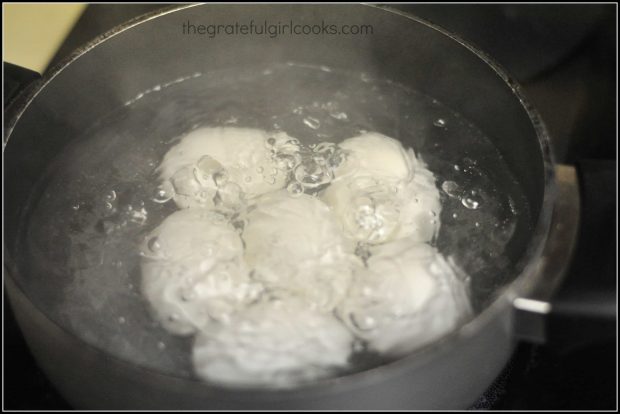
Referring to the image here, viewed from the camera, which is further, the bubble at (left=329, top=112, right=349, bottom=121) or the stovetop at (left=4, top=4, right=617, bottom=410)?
the stovetop at (left=4, top=4, right=617, bottom=410)

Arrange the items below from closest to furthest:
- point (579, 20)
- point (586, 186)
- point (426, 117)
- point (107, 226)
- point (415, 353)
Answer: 1. point (415, 353)
2. point (586, 186)
3. point (107, 226)
4. point (426, 117)
5. point (579, 20)

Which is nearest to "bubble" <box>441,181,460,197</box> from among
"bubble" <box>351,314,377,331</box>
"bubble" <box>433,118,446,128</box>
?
"bubble" <box>433,118,446,128</box>

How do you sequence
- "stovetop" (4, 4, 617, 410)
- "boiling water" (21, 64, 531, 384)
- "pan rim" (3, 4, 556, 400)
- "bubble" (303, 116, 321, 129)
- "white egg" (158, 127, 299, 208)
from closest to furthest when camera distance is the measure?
"pan rim" (3, 4, 556, 400) < "boiling water" (21, 64, 531, 384) < "white egg" (158, 127, 299, 208) < "bubble" (303, 116, 321, 129) < "stovetop" (4, 4, 617, 410)

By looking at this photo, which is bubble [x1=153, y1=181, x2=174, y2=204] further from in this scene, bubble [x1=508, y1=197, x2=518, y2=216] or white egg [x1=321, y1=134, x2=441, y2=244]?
bubble [x1=508, y1=197, x2=518, y2=216]

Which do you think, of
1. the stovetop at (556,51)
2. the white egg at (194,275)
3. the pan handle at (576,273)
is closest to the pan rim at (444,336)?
the pan handle at (576,273)

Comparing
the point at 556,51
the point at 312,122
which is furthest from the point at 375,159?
the point at 556,51

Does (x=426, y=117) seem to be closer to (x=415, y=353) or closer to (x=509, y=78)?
(x=509, y=78)

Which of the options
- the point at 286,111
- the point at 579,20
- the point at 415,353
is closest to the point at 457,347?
the point at 415,353
